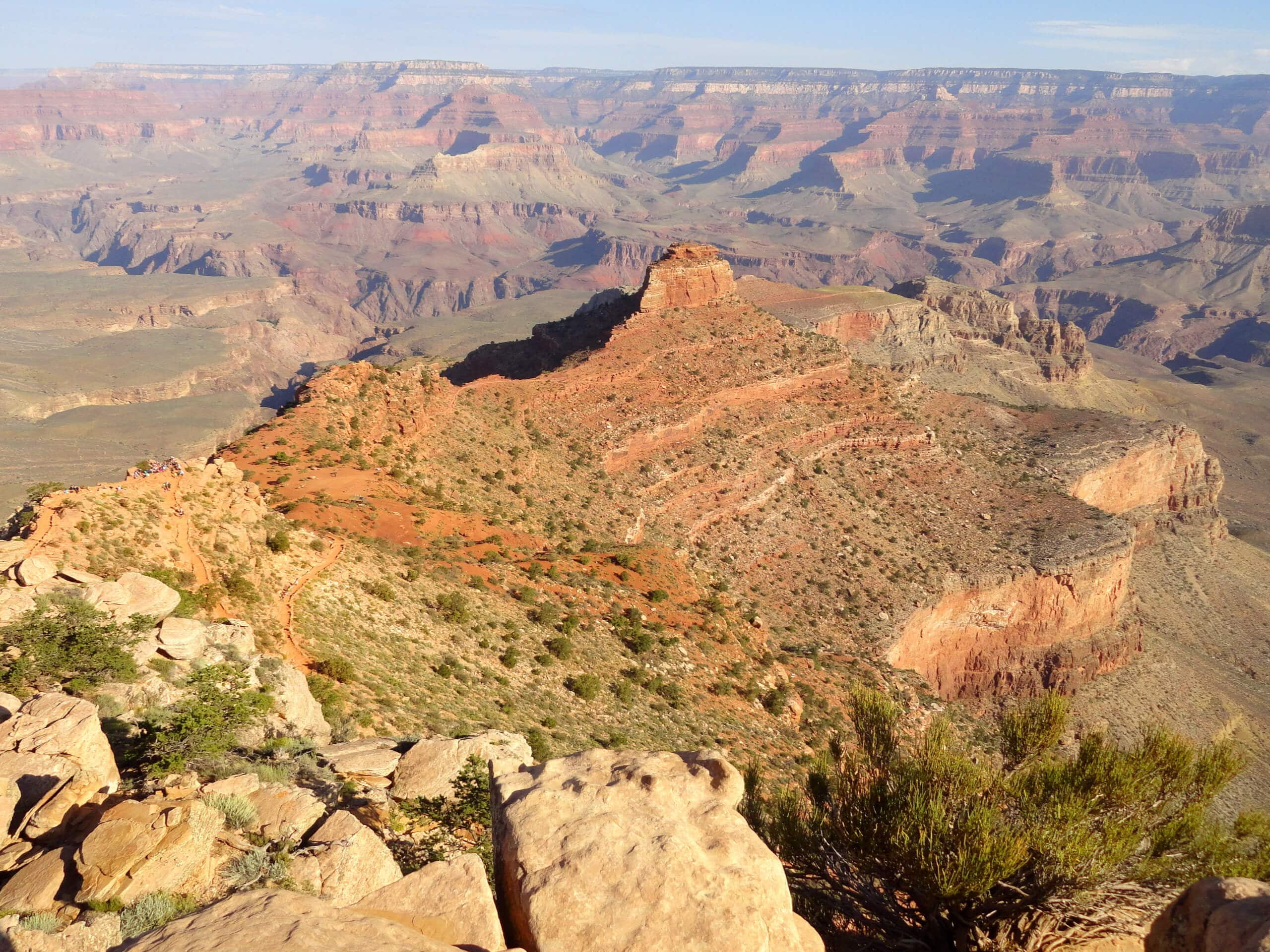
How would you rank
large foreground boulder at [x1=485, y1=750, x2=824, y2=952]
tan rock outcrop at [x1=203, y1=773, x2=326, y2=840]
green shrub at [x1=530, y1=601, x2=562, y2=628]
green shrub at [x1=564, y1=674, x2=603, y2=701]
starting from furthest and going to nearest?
green shrub at [x1=530, y1=601, x2=562, y2=628] → green shrub at [x1=564, y1=674, x2=603, y2=701] → tan rock outcrop at [x1=203, y1=773, x2=326, y2=840] → large foreground boulder at [x1=485, y1=750, x2=824, y2=952]

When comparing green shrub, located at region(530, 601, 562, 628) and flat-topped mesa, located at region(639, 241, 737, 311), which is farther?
flat-topped mesa, located at region(639, 241, 737, 311)

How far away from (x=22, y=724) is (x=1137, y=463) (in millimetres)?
88185

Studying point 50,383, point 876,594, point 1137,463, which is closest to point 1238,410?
point 1137,463

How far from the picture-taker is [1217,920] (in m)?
12.2

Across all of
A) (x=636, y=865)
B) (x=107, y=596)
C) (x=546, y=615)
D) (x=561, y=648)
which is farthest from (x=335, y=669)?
(x=636, y=865)

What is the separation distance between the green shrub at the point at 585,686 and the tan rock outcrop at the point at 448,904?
17.9 meters

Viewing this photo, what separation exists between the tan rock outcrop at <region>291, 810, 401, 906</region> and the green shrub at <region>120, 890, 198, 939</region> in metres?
1.54

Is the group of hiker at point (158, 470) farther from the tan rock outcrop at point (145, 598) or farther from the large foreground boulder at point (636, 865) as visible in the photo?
the large foreground boulder at point (636, 865)

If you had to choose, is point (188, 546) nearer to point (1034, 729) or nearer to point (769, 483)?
point (1034, 729)

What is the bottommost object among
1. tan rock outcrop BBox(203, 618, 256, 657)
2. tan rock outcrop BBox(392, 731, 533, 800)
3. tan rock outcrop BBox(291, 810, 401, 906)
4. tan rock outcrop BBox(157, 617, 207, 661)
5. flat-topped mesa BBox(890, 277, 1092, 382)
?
flat-topped mesa BBox(890, 277, 1092, 382)

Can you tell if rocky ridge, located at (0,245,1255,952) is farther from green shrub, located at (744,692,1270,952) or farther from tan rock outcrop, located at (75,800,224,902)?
green shrub, located at (744,692,1270,952)

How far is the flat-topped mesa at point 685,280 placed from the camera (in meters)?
66.1

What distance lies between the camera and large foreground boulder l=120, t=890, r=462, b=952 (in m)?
8.75

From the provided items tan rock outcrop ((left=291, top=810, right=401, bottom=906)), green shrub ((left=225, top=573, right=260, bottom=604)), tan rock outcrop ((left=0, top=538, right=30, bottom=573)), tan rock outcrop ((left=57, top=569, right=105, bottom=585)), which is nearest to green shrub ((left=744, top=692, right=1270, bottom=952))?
tan rock outcrop ((left=291, top=810, right=401, bottom=906))
